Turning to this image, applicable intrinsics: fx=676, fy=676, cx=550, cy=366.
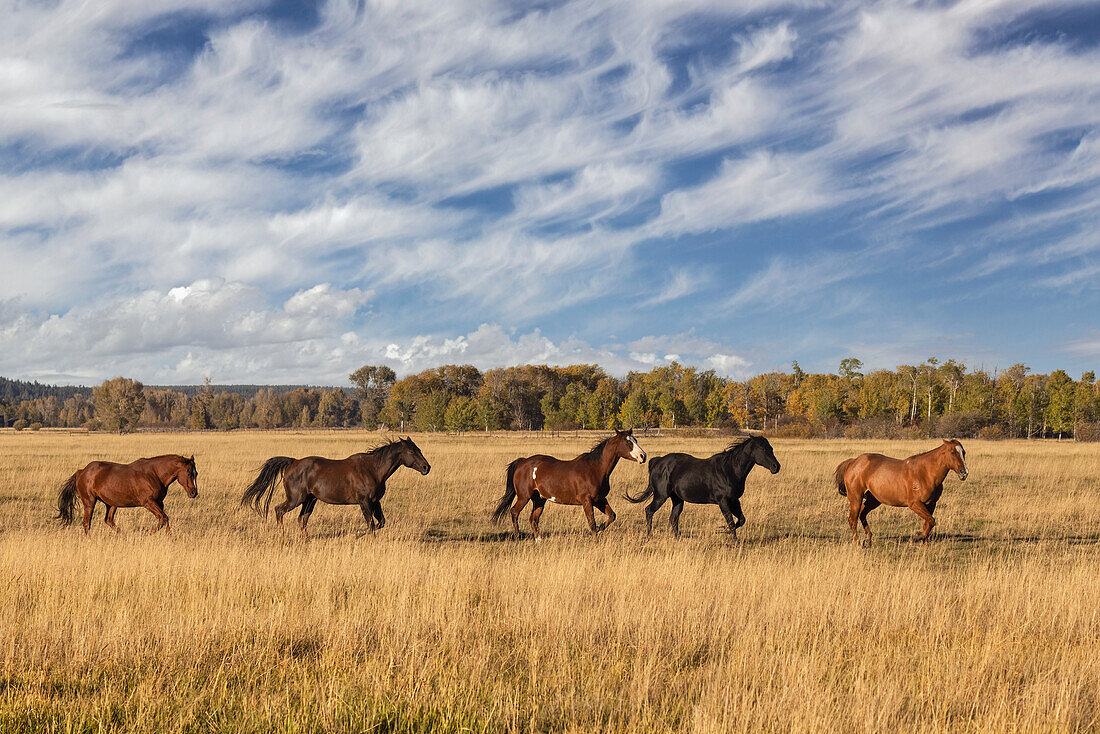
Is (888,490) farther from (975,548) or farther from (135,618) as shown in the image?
(135,618)

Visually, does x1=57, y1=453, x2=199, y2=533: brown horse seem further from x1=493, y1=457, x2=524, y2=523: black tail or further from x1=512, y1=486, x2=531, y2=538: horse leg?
x1=512, y1=486, x2=531, y2=538: horse leg

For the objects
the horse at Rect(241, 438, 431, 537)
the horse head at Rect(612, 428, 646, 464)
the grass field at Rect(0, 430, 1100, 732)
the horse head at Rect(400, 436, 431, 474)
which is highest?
the horse head at Rect(612, 428, 646, 464)

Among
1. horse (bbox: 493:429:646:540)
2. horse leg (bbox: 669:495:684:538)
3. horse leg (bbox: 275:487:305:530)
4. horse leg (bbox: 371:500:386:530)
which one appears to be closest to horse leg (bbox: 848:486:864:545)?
horse leg (bbox: 669:495:684:538)

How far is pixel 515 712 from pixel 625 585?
11.0 ft

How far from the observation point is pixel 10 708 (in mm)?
4457

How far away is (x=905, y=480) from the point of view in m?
11.7

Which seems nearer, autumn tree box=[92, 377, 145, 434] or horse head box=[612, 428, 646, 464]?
horse head box=[612, 428, 646, 464]

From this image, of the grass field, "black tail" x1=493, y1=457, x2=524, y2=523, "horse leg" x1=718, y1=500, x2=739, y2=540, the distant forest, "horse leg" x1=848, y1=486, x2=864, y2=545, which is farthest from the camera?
the distant forest

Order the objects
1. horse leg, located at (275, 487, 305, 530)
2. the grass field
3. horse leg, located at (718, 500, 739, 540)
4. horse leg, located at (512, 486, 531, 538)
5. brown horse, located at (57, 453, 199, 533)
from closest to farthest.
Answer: the grass field → brown horse, located at (57, 453, 199, 533) → horse leg, located at (718, 500, 739, 540) → horse leg, located at (275, 487, 305, 530) → horse leg, located at (512, 486, 531, 538)

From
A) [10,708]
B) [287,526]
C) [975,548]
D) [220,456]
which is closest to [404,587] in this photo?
[10,708]

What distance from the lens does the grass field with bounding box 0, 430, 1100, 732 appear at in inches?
179

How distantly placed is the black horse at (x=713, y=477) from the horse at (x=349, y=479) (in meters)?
4.39

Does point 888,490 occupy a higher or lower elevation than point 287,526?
higher

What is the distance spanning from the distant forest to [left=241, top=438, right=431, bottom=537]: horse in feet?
214
